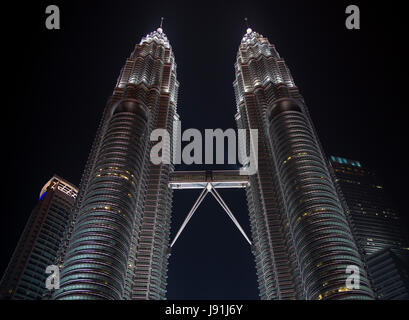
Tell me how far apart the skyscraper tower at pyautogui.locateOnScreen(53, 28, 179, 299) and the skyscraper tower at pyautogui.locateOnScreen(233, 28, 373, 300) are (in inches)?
1360

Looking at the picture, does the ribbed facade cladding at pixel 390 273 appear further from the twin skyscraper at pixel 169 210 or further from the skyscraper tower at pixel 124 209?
the skyscraper tower at pixel 124 209

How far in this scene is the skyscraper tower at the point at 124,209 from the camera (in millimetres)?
104838

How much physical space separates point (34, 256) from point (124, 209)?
82.5 meters

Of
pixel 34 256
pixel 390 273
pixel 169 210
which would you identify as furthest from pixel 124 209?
pixel 390 273

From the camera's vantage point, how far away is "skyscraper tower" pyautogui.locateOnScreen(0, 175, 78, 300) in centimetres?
16575

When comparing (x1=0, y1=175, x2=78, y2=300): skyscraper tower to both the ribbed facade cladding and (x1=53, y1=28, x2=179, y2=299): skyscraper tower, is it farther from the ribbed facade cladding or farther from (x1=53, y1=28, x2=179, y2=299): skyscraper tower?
the ribbed facade cladding

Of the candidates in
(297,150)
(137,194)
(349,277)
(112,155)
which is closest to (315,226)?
(349,277)

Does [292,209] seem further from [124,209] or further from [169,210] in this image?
[169,210]

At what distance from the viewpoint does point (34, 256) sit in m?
180

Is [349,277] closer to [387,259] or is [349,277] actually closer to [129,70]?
[387,259]
